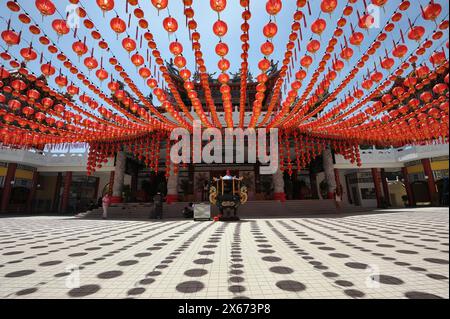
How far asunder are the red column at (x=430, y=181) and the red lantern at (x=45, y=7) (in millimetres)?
19967

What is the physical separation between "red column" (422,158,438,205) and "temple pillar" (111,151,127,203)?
20.1 m

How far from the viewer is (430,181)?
1445 cm

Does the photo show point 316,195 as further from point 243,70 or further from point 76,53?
point 76,53

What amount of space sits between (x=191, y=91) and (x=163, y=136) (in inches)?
249

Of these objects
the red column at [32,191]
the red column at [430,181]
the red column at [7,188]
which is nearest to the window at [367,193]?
the red column at [430,181]

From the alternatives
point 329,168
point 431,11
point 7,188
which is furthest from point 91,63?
point 7,188

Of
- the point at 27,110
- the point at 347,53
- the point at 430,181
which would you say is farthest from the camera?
the point at 430,181

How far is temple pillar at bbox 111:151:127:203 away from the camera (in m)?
13.3

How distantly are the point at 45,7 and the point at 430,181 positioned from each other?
66.4 feet

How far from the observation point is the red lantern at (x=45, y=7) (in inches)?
125

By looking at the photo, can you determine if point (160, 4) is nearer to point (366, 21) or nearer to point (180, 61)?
point (180, 61)

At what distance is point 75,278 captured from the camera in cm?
225

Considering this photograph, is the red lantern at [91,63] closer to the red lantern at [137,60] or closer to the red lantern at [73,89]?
the red lantern at [137,60]
